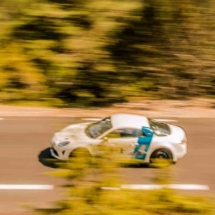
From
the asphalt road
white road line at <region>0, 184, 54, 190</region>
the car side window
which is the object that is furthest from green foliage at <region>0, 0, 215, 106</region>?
white road line at <region>0, 184, 54, 190</region>

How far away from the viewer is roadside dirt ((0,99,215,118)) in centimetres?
1544

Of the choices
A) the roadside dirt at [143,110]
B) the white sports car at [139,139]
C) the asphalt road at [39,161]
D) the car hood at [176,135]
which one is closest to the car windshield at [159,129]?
the white sports car at [139,139]

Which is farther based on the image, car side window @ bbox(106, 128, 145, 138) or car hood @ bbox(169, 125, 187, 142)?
car hood @ bbox(169, 125, 187, 142)

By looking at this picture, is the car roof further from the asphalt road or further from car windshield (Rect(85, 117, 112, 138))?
the asphalt road

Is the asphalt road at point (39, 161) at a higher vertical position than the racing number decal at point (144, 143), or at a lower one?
lower

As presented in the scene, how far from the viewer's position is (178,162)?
36.8 feet

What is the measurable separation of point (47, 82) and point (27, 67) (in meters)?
1.00

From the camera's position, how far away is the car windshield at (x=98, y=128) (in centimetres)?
1082

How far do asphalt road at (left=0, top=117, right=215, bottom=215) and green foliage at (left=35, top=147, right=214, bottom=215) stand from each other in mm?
2942

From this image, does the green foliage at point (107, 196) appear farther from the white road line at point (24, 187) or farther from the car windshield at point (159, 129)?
the car windshield at point (159, 129)

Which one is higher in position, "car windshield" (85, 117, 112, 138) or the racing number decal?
"car windshield" (85, 117, 112, 138)

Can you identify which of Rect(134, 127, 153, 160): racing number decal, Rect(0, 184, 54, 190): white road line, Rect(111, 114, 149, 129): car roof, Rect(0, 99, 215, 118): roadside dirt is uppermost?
Rect(111, 114, 149, 129): car roof

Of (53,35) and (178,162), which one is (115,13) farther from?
(178,162)

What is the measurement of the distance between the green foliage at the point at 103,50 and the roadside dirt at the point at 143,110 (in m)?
0.90
